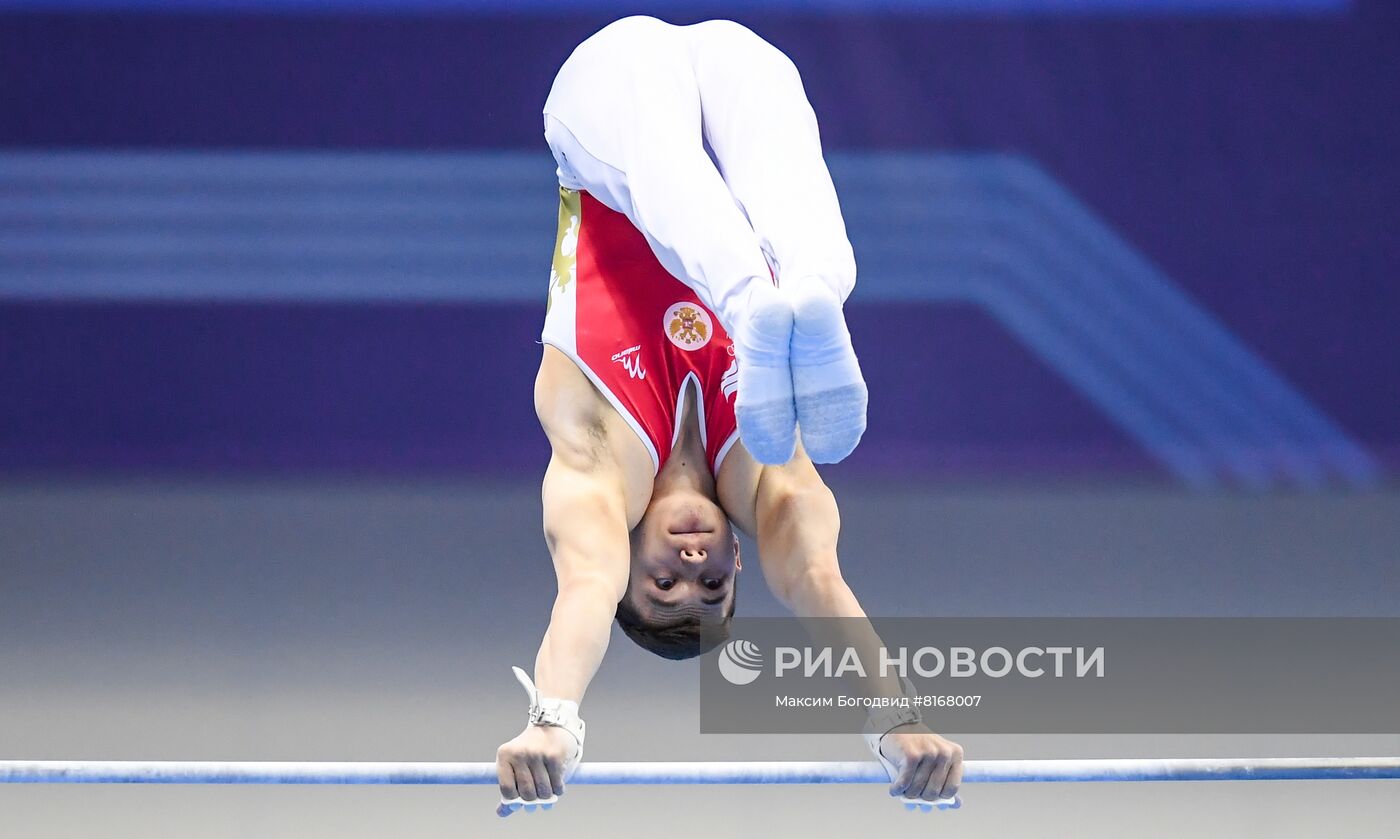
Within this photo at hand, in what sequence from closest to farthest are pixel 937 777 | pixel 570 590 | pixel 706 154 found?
1. pixel 937 777
2. pixel 570 590
3. pixel 706 154

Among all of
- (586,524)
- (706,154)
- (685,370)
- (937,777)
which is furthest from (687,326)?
(937,777)

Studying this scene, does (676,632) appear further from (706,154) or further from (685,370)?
(706,154)

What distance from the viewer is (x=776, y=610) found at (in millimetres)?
4594

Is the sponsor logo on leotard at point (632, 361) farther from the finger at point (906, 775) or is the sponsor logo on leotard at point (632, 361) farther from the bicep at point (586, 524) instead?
Result: the finger at point (906, 775)

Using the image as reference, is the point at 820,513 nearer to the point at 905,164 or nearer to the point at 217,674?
the point at 217,674

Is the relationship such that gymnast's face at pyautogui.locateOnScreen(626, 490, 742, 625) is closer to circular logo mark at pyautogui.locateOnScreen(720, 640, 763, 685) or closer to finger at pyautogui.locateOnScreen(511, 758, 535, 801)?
circular logo mark at pyautogui.locateOnScreen(720, 640, 763, 685)

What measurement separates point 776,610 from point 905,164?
1.98 m

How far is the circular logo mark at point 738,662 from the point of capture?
2744mm

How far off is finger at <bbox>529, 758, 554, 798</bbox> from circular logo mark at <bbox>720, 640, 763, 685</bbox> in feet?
2.34

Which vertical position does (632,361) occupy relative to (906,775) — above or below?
above

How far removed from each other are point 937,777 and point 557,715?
0.59m

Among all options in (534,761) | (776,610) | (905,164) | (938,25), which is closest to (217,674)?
(776,610)

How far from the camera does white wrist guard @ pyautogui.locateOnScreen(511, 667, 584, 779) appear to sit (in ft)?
6.93

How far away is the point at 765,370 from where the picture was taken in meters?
2.09
